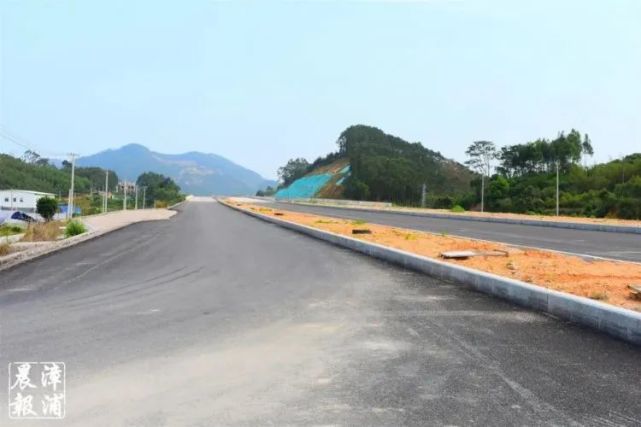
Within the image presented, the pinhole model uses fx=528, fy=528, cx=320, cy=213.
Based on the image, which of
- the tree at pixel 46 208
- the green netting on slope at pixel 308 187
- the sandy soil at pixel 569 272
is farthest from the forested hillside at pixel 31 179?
the sandy soil at pixel 569 272

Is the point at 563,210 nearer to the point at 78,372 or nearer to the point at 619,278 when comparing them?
the point at 619,278

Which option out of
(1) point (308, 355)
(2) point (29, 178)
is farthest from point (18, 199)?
(1) point (308, 355)

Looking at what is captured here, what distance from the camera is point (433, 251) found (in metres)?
13.3

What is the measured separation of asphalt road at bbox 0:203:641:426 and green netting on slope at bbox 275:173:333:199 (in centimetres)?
12985

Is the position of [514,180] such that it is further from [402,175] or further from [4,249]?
[4,249]

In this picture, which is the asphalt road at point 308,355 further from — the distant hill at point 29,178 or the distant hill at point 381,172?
the distant hill at point 29,178

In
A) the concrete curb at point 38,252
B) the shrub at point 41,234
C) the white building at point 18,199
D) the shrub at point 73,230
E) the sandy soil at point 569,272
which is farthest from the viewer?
the white building at point 18,199

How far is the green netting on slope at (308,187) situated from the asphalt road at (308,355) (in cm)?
12985

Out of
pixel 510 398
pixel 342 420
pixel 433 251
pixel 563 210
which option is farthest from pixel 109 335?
pixel 563 210

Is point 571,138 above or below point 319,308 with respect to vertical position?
above

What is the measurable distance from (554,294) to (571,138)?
8769cm

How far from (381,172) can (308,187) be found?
148ft

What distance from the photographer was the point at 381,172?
4291 inches

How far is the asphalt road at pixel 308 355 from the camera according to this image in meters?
3.64
